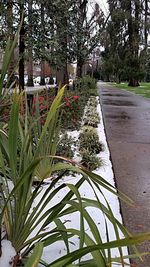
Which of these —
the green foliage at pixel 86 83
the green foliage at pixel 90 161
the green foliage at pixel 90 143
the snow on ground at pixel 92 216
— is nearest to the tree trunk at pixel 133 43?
the green foliage at pixel 86 83

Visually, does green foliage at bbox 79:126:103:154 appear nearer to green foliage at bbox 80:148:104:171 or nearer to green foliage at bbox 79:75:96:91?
green foliage at bbox 80:148:104:171

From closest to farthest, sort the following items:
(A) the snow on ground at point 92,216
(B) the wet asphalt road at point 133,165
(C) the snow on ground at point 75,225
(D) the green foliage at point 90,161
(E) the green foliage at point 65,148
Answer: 1. (C) the snow on ground at point 75,225
2. (A) the snow on ground at point 92,216
3. (B) the wet asphalt road at point 133,165
4. (D) the green foliage at point 90,161
5. (E) the green foliage at point 65,148

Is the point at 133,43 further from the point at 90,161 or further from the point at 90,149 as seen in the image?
the point at 90,161

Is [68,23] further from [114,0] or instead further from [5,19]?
[114,0]

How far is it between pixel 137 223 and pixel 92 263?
138cm

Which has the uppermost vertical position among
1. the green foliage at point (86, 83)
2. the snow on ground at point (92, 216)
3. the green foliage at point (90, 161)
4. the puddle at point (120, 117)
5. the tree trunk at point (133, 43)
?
the tree trunk at point (133, 43)

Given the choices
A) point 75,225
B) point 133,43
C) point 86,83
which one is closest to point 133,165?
point 75,225

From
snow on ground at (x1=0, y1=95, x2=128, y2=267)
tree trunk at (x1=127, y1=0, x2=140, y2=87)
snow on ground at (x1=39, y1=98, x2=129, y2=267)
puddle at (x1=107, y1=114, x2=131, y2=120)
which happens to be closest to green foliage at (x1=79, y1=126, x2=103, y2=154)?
snow on ground at (x1=39, y1=98, x2=129, y2=267)

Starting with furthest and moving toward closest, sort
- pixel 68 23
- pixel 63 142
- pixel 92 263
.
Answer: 1. pixel 68 23
2. pixel 63 142
3. pixel 92 263

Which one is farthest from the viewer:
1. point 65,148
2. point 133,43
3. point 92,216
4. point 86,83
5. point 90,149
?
point 133,43

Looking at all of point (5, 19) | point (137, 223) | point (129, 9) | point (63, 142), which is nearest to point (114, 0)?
point (129, 9)

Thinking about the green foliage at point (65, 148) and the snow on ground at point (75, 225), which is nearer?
the snow on ground at point (75, 225)

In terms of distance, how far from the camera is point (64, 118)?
325 inches

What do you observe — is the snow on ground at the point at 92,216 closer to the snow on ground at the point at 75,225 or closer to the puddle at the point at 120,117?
the snow on ground at the point at 75,225
